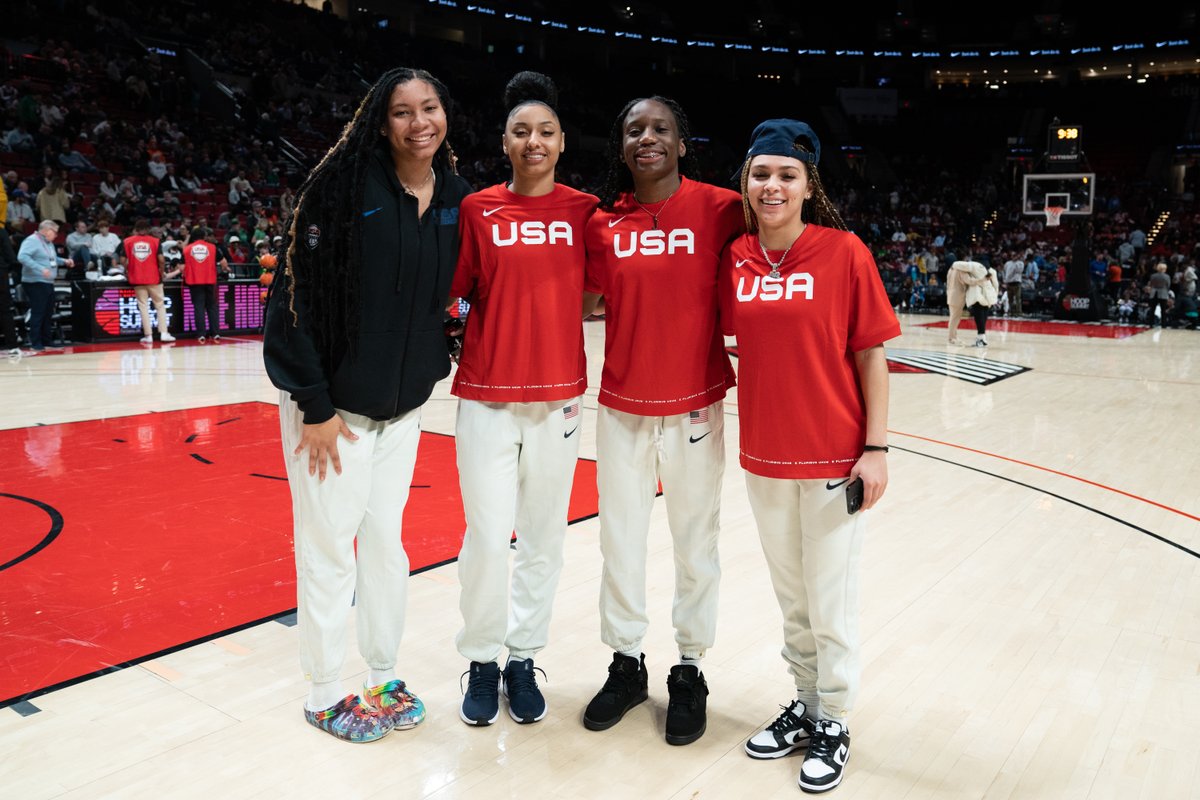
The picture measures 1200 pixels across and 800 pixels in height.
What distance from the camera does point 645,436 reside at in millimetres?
2654

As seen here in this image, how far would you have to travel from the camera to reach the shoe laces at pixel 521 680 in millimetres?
2709

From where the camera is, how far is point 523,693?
8.84ft

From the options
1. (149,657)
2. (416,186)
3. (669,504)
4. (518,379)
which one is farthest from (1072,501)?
(149,657)

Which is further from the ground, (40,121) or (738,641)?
(40,121)

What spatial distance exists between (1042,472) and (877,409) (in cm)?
397

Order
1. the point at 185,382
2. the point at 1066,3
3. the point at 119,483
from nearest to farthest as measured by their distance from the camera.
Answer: the point at 119,483
the point at 185,382
the point at 1066,3

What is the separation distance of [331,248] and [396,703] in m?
1.25

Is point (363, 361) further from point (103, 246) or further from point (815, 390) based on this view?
point (103, 246)

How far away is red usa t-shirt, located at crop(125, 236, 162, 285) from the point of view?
11.1 metres

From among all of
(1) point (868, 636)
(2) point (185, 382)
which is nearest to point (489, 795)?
(1) point (868, 636)

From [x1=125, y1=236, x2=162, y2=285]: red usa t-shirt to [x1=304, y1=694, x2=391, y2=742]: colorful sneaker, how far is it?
32.9 feet

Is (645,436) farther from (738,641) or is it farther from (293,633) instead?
(293,633)

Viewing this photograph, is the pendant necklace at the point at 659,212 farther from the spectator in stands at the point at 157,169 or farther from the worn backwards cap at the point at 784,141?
the spectator in stands at the point at 157,169

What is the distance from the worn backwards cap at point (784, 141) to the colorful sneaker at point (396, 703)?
1738mm
